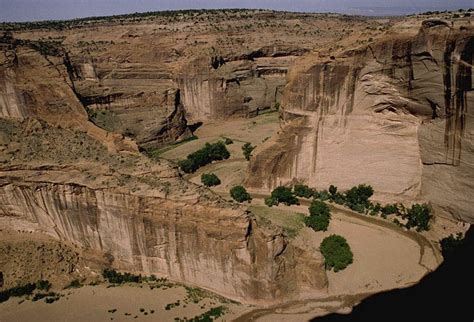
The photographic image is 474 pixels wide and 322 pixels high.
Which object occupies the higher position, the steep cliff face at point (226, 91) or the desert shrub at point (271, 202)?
the steep cliff face at point (226, 91)

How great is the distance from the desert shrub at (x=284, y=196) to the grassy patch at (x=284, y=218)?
155 cm

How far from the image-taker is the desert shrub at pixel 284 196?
3661 cm

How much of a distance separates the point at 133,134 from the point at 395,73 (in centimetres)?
3202

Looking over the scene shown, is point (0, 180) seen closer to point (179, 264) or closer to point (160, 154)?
point (179, 264)

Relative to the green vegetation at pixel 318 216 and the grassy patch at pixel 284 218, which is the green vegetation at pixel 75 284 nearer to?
the grassy patch at pixel 284 218

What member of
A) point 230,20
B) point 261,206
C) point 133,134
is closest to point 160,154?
point 133,134

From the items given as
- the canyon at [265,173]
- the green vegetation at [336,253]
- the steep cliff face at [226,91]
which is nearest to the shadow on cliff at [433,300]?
the canyon at [265,173]

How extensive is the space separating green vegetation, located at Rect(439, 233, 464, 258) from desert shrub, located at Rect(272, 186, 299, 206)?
39.3 ft

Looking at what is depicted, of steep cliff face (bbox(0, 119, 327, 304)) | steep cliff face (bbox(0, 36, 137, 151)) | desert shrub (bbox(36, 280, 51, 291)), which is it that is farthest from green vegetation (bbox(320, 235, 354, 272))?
steep cliff face (bbox(0, 36, 137, 151))

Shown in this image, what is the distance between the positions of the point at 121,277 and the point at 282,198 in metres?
15.4

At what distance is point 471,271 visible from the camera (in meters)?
27.0

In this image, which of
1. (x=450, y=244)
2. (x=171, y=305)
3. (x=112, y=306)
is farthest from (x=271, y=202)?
(x=112, y=306)

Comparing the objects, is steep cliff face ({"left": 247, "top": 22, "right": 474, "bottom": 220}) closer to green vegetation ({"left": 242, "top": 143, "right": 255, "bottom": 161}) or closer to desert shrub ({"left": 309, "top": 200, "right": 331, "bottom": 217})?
desert shrub ({"left": 309, "top": 200, "right": 331, "bottom": 217})

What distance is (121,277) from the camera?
27.6 m
